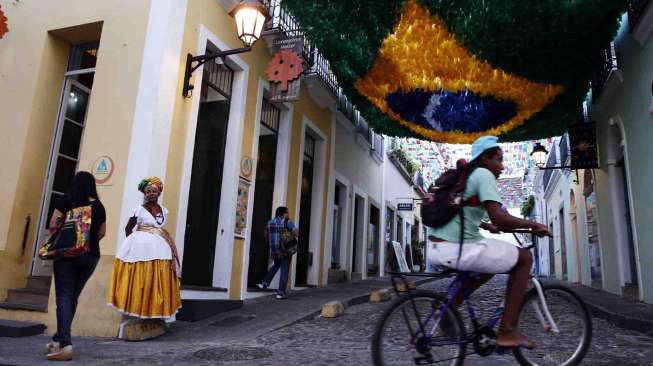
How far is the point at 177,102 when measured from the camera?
7309mm

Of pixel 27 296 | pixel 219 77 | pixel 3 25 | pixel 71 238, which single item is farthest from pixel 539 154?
pixel 71 238

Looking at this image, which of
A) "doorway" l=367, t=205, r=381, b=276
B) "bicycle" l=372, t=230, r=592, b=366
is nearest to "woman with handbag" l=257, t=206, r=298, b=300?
"bicycle" l=372, t=230, r=592, b=366

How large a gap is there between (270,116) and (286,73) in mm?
1793

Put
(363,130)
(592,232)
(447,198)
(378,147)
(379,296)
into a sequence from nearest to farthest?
(447,198)
(379,296)
(592,232)
(363,130)
(378,147)

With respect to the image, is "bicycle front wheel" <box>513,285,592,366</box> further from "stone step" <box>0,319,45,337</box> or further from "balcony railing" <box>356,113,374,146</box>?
"balcony railing" <box>356,113,374,146</box>

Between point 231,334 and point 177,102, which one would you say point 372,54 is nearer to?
point 177,102

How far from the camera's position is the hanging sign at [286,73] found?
8.93 metres

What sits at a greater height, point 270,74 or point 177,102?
point 270,74

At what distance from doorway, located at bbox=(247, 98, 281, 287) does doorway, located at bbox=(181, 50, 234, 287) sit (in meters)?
1.58

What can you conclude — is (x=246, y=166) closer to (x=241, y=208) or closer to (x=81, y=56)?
(x=241, y=208)

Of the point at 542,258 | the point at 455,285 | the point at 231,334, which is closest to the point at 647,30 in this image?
the point at 455,285

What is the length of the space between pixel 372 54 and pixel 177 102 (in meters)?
3.22

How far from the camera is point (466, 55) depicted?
323 inches

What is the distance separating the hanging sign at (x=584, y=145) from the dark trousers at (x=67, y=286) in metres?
11.0
